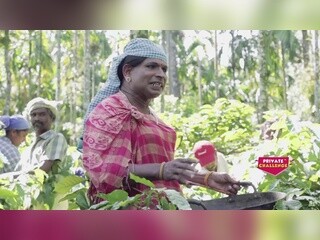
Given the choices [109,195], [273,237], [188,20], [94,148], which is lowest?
[273,237]

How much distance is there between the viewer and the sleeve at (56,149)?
413 cm

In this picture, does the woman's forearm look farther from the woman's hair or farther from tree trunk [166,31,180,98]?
the woman's hair

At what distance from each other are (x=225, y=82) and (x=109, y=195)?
0.88 metres

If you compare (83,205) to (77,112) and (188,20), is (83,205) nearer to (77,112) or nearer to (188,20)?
(77,112)

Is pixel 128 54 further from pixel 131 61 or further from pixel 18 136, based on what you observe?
pixel 18 136

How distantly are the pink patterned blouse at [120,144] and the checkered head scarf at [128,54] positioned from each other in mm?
43

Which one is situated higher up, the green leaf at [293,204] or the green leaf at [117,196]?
the green leaf at [117,196]

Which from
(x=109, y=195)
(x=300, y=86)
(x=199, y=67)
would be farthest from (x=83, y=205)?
(x=300, y=86)

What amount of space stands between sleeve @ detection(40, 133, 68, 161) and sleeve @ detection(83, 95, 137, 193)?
0.13m

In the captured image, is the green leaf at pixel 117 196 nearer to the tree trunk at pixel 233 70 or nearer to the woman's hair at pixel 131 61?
the woman's hair at pixel 131 61

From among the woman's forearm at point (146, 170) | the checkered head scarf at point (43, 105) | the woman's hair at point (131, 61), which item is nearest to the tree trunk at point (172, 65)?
the woman's hair at point (131, 61)

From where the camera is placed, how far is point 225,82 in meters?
4.09

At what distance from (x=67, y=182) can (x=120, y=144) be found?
0.36 m

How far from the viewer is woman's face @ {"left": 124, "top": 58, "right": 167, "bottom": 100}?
411 cm
